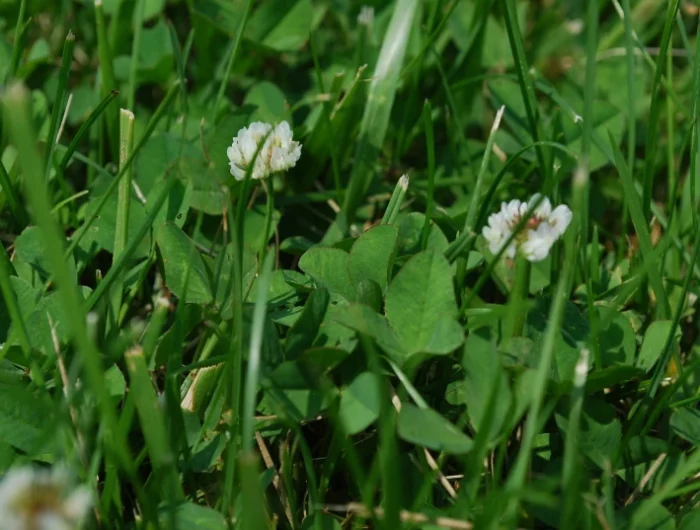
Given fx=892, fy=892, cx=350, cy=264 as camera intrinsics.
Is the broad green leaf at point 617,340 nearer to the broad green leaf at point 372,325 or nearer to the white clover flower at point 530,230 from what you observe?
the white clover flower at point 530,230

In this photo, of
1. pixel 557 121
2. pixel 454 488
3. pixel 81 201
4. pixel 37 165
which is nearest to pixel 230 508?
pixel 454 488

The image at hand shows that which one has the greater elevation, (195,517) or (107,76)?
(107,76)

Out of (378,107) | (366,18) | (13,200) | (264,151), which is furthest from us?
(366,18)

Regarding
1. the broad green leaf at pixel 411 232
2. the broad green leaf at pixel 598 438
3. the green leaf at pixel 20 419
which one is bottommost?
the broad green leaf at pixel 598 438

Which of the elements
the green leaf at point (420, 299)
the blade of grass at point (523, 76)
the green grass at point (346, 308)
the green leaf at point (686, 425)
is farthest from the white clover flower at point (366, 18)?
the green leaf at point (686, 425)

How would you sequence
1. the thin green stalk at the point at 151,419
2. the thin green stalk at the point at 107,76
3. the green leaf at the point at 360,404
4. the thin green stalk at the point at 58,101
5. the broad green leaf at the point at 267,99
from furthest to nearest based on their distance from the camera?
the broad green leaf at the point at 267,99
the thin green stalk at the point at 107,76
the thin green stalk at the point at 58,101
the green leaf at the point at 360,404
the thin green stalk at the point at 151,419

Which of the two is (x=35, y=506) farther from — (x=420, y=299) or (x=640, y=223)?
(x=640, y=223)

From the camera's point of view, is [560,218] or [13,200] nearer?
[560,218]

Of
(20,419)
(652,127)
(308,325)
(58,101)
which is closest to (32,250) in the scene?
(58,101)
